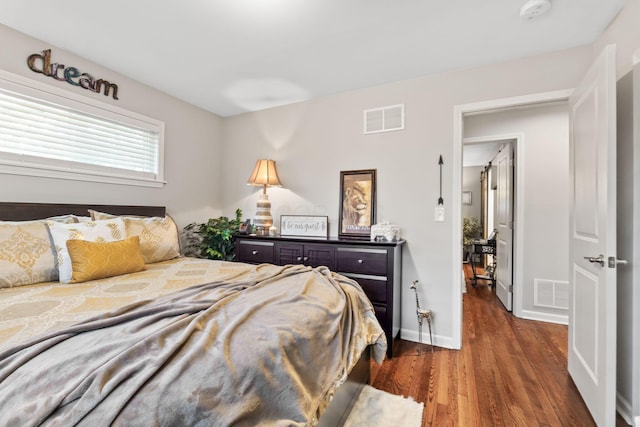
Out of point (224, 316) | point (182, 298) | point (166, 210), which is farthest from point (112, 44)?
point (224, 316)

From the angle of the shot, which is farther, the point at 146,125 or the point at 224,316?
the point at 146,125

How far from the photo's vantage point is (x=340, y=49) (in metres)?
2.27

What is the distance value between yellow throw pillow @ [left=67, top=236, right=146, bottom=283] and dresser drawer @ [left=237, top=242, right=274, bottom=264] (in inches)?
43.7

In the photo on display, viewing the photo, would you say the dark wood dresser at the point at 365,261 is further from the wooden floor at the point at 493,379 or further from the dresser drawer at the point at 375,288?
the wooden floor at the point at 493,379

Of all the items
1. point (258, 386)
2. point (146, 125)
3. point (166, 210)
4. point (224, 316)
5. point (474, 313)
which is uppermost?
point (146, 125)

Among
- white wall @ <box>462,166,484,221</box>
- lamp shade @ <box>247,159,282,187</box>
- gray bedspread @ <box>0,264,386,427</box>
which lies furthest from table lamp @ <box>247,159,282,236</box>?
white wall @ <box>462,166,484,221</box>

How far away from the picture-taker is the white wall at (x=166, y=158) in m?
2.09

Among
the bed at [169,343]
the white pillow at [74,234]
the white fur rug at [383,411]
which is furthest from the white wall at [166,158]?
the white fur rug at [383,411]

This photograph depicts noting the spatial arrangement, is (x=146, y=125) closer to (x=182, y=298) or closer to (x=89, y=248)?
(x=89, y=248)

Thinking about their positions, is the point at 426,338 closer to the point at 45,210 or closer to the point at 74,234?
the point at 74,234

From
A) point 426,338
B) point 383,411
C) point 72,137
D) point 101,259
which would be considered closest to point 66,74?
point 72,137

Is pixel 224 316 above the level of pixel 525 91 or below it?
below

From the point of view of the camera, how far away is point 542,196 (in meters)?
3.27

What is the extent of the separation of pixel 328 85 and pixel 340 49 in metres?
0.64
